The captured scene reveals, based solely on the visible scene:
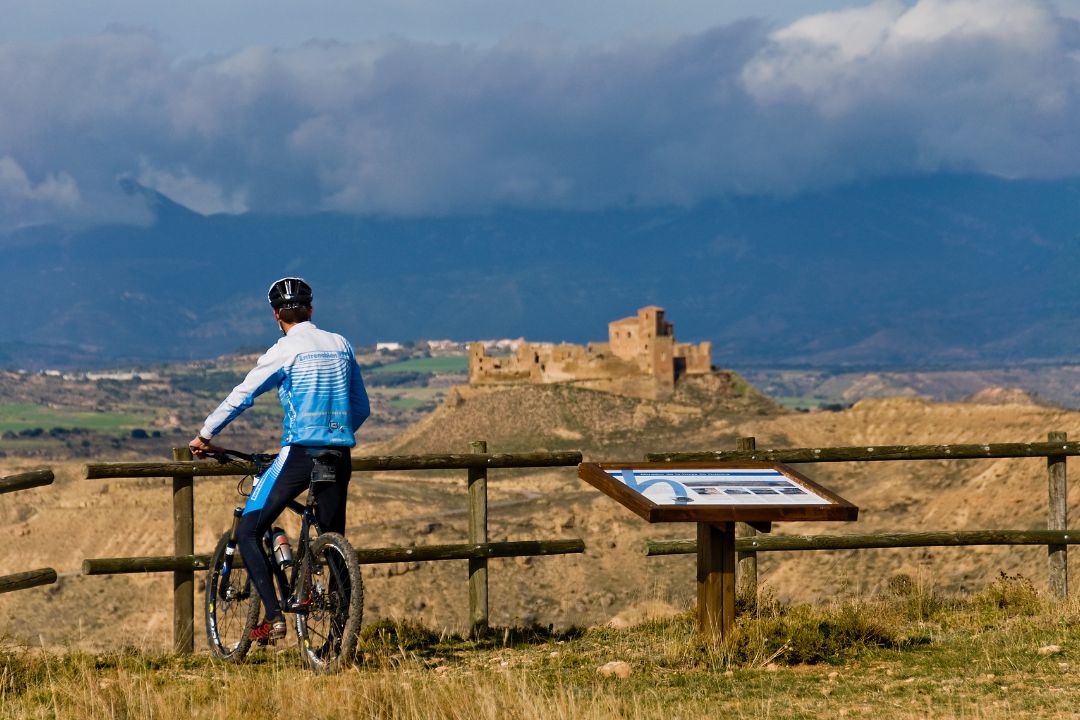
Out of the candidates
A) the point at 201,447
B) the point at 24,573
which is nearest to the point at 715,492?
the point at 201,447

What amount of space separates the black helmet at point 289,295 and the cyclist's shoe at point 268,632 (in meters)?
2.08

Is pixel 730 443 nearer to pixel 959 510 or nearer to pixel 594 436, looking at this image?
pixel 594 436

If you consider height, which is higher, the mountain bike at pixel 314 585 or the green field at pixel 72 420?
the green field at pixel 72 420

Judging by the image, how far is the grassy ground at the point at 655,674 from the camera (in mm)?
8609

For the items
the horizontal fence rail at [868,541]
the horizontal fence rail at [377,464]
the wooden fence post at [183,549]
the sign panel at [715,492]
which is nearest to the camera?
the sign panel at [715,492]

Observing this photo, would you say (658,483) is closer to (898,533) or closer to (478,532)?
(478,532)

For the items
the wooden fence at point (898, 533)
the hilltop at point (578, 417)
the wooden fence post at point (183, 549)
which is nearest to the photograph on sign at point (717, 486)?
the wooden fence at point (898, 533)

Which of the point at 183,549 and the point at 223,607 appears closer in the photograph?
the point at 223,607

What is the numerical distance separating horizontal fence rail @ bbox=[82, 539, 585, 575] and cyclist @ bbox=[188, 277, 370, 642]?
122 centimetres

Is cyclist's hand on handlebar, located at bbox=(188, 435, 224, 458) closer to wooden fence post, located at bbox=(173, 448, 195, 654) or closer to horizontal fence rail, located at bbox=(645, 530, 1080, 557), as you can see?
wooden fence post, located at bbox=(173, 448, 195, 654)

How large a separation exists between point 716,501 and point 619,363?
85530mm

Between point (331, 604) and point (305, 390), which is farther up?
point (305, 390)

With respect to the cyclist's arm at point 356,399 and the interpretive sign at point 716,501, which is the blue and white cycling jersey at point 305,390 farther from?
the interpretive sign at point 716,501

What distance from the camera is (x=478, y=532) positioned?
12.2 meters
